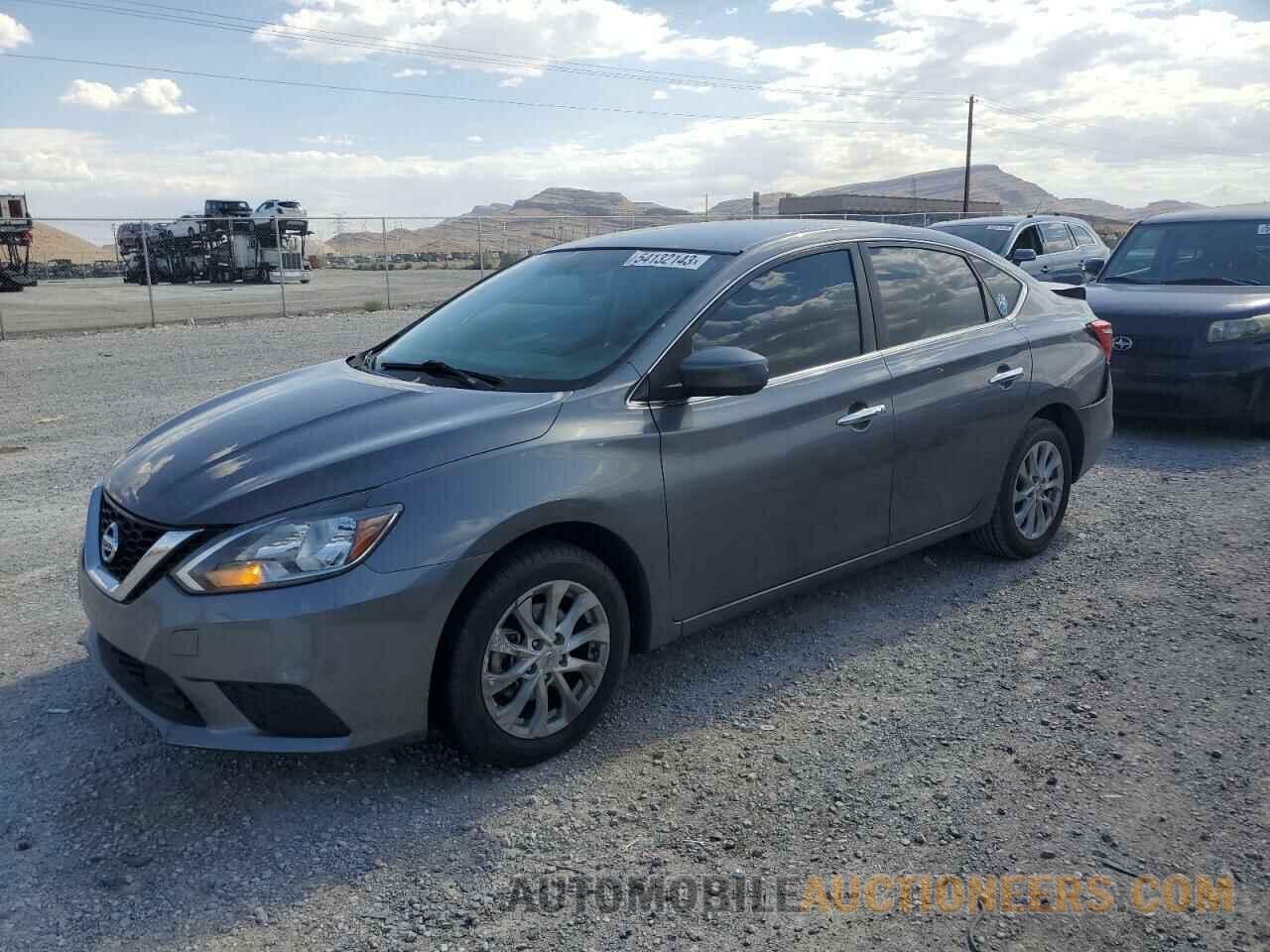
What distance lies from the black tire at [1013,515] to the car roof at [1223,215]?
5309 mm

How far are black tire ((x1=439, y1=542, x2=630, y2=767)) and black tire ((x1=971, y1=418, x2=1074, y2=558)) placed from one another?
242cm

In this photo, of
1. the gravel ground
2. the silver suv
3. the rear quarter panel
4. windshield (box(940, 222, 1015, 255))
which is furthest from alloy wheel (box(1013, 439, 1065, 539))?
windshield (box(940, 222, 1015, 255))

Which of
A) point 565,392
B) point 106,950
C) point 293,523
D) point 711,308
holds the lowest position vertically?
point 106,950

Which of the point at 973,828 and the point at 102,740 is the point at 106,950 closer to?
the point at 102,740

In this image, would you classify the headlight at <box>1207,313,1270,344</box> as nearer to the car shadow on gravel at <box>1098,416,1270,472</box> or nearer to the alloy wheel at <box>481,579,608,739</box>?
the car shadow on gravel at <box>1098,416,1270,472</box>

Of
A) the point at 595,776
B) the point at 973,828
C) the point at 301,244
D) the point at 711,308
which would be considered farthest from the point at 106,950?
the point at 301,244

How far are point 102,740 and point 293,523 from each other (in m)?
1.29

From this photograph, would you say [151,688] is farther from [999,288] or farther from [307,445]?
[999,288]

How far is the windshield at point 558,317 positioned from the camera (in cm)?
390

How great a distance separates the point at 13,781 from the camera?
11.1 ft

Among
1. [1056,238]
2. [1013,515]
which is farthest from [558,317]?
[1056,238]

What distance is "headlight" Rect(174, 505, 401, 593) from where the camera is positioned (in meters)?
3.01

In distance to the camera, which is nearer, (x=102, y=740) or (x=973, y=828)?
(x=973, y=828)

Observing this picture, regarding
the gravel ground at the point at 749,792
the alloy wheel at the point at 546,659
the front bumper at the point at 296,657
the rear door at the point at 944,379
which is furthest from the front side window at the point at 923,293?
the front bumper at the point at 296,657
